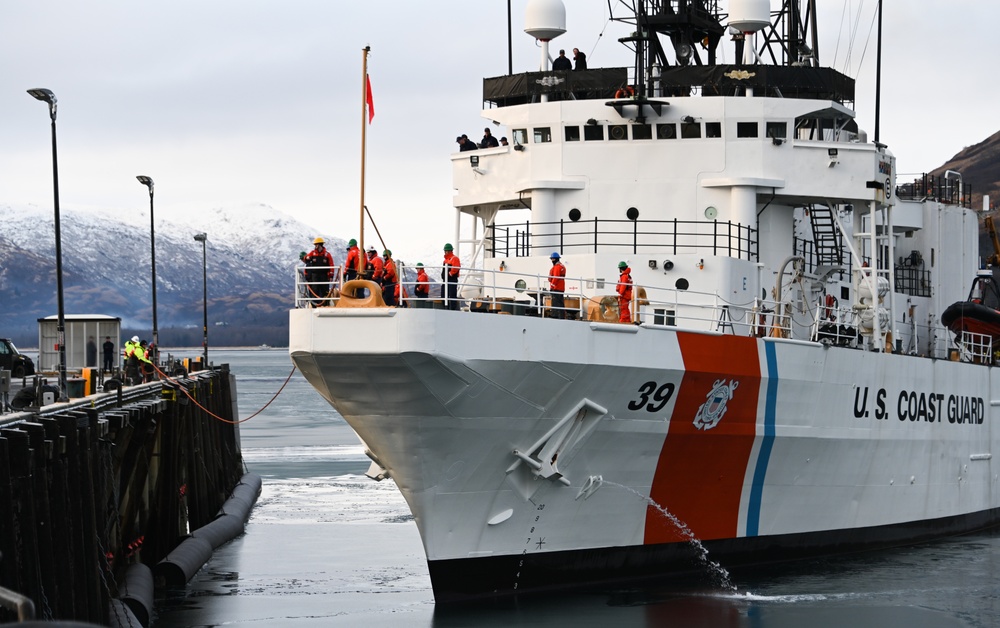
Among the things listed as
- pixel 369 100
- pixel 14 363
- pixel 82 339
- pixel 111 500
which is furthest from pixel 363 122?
pixel 82 339

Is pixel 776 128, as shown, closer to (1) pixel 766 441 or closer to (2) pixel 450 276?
(1) pixel 766 441

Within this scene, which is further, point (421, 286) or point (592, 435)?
point (592, 435)

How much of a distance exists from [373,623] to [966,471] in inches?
469

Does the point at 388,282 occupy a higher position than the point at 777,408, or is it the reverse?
the point at 388,282

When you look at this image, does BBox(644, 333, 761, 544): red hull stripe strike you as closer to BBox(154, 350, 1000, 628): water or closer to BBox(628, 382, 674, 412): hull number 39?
BBox(628, 382, 674, 412): hull number 39

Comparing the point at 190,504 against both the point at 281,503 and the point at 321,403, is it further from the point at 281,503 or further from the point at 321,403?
the point at 321,403

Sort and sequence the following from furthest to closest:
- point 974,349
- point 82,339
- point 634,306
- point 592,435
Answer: point 82,339, point 974,349, point 634,306, point 592,435

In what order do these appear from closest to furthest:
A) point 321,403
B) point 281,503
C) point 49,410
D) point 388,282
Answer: point 388,282, point 49,410, point 281,503, point 321,403

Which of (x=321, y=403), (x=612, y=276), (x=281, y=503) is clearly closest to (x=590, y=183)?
(x=612, y=276)

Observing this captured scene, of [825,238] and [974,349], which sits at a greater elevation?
[825,238]

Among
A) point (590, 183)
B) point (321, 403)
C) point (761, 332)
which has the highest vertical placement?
point (590, 183)

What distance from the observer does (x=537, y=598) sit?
1623cm

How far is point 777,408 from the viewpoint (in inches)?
706

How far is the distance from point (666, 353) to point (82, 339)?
24.7 meters
